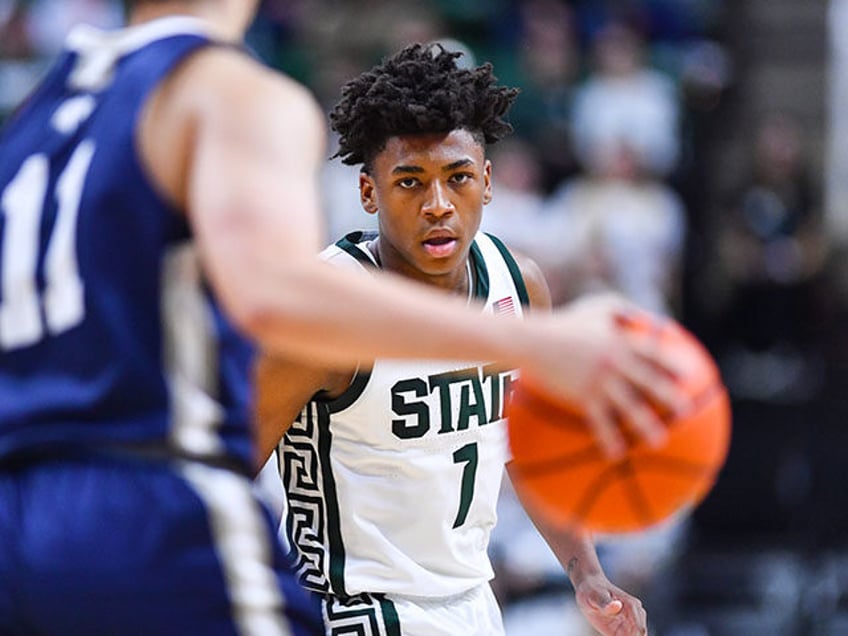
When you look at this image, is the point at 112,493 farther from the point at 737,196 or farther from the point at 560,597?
the point at 737,196

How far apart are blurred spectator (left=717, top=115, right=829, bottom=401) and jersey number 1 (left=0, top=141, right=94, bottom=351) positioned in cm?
863

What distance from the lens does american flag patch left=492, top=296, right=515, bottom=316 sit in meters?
4.59

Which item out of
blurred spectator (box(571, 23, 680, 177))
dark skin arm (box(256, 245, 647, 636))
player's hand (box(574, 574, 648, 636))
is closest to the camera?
dark skin arm (box(256, 245, 647, 636))

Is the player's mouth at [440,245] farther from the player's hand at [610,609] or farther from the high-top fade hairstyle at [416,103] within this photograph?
the player's hand at [610,609]

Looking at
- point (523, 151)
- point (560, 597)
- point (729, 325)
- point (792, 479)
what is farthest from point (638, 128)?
point (560, 597)

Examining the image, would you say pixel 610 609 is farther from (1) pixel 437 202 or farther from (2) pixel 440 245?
(1) pixel 437 202

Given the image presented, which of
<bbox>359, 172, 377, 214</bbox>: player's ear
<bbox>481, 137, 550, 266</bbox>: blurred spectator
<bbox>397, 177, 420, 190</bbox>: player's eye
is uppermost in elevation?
<bbox>397, 177, 420, 190</bbox>: player's eye

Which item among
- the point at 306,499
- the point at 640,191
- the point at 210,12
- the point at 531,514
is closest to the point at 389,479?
the point at 306,499

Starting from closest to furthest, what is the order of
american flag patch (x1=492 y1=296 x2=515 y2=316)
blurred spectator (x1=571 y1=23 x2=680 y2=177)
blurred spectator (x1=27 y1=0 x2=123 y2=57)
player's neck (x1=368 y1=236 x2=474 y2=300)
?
1. player's neck (x1=368 y1=236 x2=474 y2=300)
2. american flag patch (x1=492 y1=296 x2=515 y2=316)
3. blurred spectator (x1=571 y1=23 x2=680 y2=177)
4. blurred spectator (x1=27 y1=0 x2=123 y2=57)

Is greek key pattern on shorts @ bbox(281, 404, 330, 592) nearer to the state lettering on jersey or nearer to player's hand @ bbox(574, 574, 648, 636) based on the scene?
the state lettering on jersey

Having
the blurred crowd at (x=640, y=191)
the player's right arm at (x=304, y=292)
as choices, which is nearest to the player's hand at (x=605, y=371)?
the player's right arm at (x=304, y=292)

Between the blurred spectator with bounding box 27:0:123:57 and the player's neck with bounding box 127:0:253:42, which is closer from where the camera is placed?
the player's neck with bounding box 127:0:253:42

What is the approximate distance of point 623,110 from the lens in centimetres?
1143

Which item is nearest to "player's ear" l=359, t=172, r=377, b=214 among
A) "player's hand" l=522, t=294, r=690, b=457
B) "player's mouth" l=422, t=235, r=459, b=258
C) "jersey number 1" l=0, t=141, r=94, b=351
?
"player's mouth" l=422, t=235, r=459, b=258
